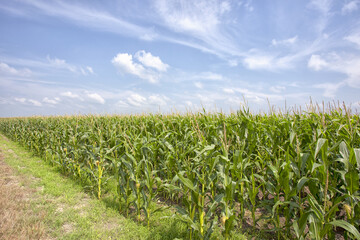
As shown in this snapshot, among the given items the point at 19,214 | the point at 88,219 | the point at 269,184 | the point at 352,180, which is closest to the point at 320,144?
the point at 352,180

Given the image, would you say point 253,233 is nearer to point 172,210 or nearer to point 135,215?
point 172,210

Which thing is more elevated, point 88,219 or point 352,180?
point 352,180

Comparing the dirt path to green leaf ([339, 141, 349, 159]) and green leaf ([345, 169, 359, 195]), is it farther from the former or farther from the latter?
green leaf ([339, 141, 349, 159])

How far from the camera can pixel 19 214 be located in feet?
13.6

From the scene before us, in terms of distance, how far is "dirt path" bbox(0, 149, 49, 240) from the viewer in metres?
3.45

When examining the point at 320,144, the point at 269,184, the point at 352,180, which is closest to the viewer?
the point at 352,180

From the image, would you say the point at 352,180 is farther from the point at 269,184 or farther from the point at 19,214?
the point at 19,214

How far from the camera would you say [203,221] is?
304 centimetres

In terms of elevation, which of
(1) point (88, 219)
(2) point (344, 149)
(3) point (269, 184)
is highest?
(2) point (344, 149)

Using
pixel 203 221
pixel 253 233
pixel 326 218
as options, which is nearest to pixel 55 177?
pixel 203 221

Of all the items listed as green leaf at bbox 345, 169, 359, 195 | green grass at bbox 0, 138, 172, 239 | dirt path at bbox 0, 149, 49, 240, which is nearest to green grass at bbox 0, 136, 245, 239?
green grass at bbox 0, 138, 172, 239

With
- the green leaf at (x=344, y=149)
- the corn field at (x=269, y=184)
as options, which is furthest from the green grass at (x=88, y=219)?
the green leaf at (x=344, y=149)

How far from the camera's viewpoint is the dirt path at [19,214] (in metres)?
3.45

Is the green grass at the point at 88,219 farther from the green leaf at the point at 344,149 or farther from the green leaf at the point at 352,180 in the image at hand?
the green leaf at the point at 344,149
